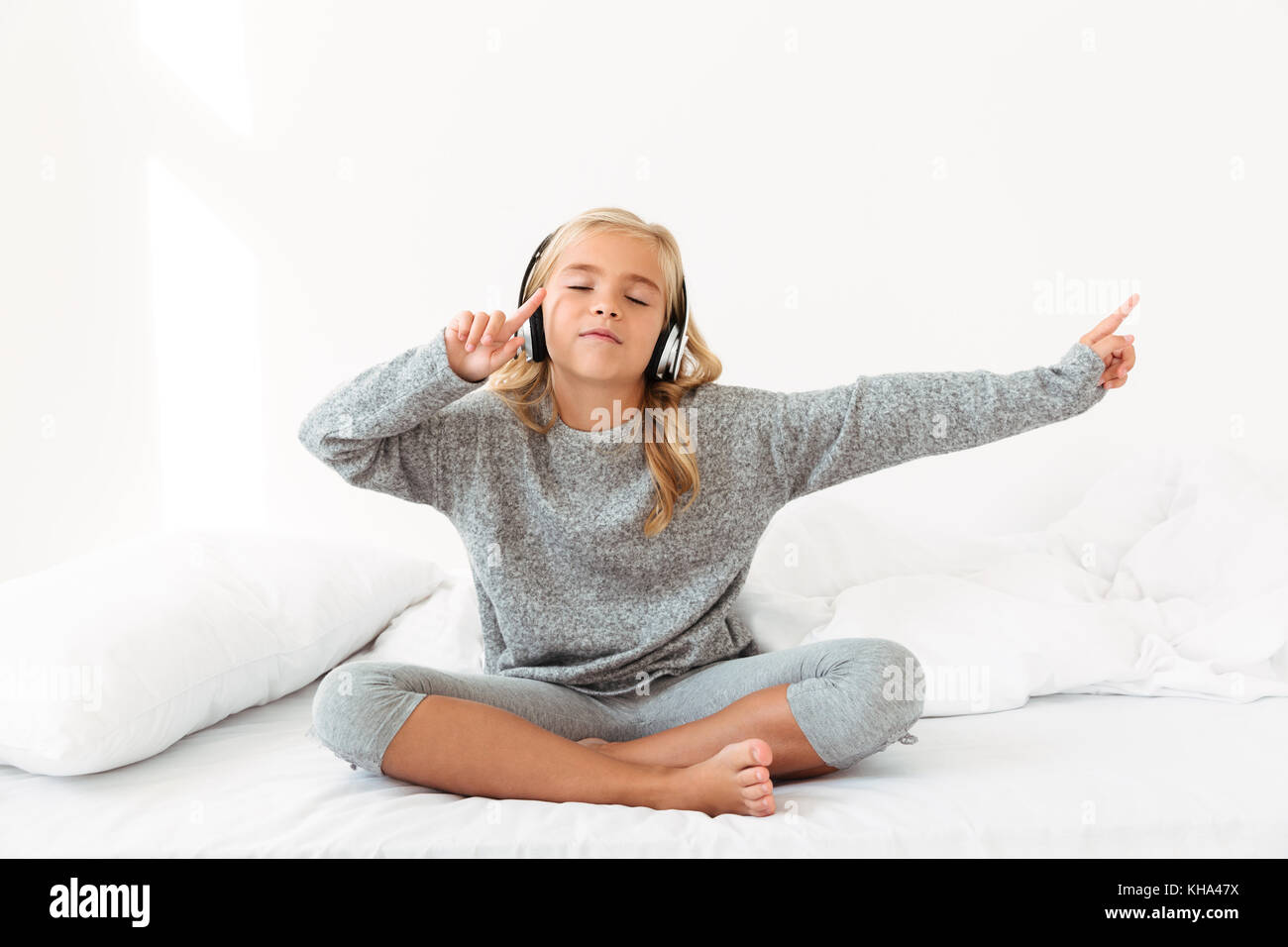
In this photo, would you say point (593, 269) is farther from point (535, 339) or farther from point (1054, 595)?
point (1054, 595)

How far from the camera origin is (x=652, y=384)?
1331 mm

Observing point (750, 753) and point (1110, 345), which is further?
point (1110, 345)

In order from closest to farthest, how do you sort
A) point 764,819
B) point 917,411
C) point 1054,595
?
point 764,819 < point 917,411 < point 1054,595

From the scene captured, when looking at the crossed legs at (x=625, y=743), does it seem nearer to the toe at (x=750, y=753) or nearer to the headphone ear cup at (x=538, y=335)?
the toe at (x=750, y=753)

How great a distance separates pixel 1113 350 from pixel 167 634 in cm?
104

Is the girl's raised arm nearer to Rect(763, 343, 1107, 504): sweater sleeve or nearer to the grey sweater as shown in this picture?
the grey sweater

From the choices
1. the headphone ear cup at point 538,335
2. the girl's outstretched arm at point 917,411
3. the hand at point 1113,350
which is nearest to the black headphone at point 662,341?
the headphone ear cup at point 538,335

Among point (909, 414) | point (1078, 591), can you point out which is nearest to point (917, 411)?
point (909, 414)

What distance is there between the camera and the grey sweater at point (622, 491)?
1197 mm

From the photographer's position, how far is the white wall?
192 cm

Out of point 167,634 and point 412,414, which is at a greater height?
point 412,414

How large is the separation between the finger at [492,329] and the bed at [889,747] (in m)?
0.42
